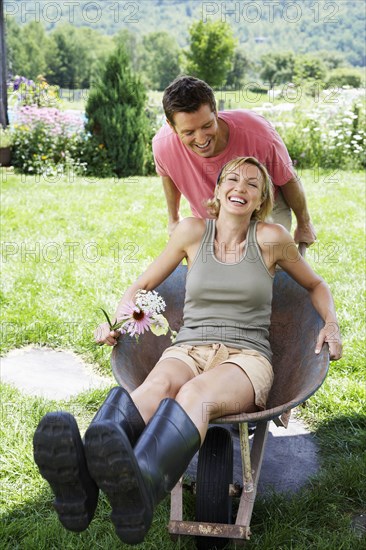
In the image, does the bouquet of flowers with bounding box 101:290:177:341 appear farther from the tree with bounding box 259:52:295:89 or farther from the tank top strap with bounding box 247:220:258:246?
the tree with bounding box 259:52:295:89

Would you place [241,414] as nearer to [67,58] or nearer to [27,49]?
[67,58]

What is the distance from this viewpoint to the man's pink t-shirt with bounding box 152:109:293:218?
Result: 95.9 inches

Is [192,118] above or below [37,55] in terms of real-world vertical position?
above

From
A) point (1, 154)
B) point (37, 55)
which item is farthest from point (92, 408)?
point (37, 55)

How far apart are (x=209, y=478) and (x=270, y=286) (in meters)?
0.62

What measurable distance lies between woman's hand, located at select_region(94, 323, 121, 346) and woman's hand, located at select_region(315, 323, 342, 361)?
1.95ft

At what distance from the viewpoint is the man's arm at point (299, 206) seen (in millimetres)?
2555

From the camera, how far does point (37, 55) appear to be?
41.8 meters

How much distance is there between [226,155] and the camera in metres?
2.42

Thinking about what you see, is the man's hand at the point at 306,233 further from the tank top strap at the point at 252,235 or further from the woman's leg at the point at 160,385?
the woman's leg at the point at 160,385

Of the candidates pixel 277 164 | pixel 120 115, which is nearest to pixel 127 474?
pixel 277 164

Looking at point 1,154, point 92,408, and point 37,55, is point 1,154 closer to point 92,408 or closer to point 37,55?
point 92,408

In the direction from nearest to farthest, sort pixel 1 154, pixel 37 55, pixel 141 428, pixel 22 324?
pixel 141 428, pixel 22 324, pixel 1 154, pixel 37 55

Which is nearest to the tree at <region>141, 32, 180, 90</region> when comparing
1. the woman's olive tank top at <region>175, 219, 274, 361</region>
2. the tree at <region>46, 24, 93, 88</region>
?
the tree at <region>46, 24, 93, 88</region>
